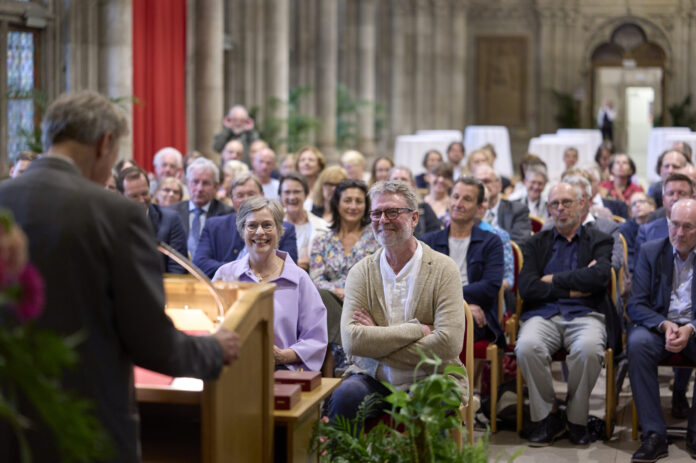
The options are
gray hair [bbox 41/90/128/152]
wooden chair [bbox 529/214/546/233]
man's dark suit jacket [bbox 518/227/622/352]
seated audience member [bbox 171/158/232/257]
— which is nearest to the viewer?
gray hair [bbox 41/90/128/152]

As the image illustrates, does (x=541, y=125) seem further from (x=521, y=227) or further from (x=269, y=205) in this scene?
(x=269, y=205)

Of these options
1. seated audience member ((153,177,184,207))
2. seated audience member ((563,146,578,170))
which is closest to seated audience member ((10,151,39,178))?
seated audience member ((153,177,184,207))

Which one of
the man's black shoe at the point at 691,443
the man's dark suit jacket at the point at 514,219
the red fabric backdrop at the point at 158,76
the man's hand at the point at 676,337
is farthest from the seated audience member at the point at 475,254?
the red fabric backdrop at the point at 158,76

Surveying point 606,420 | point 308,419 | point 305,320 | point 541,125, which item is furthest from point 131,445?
point 541,125

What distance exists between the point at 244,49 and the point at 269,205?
12092 mm

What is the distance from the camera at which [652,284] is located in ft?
19.5

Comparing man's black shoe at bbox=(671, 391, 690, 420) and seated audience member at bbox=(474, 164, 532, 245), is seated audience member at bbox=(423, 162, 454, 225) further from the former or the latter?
man's black shoe at bbox=(671, 391, 690, 420)

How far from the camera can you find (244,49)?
55.2 ft

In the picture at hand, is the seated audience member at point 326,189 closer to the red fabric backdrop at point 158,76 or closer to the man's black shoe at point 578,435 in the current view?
the man's black shoe at point 578,435

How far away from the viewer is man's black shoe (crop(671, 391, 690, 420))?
6582 mm

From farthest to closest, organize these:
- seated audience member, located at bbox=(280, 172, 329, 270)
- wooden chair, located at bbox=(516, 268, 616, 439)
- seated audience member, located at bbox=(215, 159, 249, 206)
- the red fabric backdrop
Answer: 1. the red fabric backdrop
2. seated audience member, located at bbox=(215, 159, 249, 206)
3. seated audience member, located at bbox=(280, 172, 329, 270)
4. wooden chair, located at bbox=(516, 268, 616, 439)

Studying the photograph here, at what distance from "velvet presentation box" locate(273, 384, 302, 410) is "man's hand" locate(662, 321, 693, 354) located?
2829mm

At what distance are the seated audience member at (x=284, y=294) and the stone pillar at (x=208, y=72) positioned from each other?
351 inches

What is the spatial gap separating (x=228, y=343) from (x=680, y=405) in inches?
183
